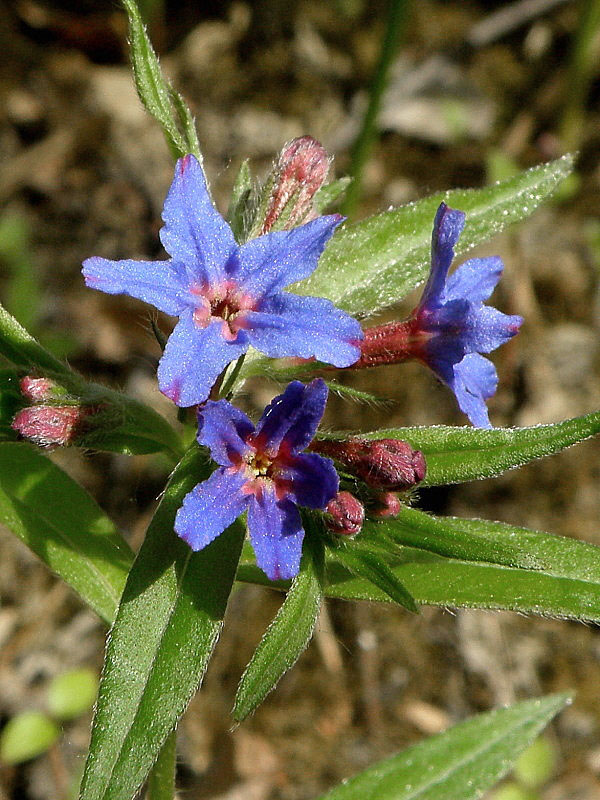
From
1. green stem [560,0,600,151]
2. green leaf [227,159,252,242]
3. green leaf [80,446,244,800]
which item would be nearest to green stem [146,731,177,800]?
green leaf [80,446,244,800]

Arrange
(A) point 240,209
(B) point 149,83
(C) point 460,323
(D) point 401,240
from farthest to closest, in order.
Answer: (D) point 401,240 → (A) point 240,209 → (B) point 149,83 → (C) point 460,323

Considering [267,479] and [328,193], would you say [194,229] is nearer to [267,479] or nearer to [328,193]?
[267,479]

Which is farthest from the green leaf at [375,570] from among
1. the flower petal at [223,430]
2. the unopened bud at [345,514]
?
the flower petal at [223,430]

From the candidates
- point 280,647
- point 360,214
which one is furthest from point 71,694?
point 360,214

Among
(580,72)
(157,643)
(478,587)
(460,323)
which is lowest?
(478,587)

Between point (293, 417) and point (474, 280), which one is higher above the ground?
point (474, 280)

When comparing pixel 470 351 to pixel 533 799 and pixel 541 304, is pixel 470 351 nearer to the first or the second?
pixel 533 799

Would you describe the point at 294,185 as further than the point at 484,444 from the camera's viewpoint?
Yes
